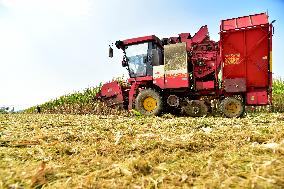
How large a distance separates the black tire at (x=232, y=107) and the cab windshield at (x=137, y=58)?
9.32ft

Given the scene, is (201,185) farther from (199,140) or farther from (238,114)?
(238,114)

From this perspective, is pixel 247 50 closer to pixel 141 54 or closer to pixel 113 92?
pixel 141 54

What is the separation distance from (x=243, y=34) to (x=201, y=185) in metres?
8.78

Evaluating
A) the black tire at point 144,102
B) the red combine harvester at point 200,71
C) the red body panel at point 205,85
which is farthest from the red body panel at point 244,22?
the black tire at point 144,102

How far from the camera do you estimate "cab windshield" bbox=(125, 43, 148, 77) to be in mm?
12141

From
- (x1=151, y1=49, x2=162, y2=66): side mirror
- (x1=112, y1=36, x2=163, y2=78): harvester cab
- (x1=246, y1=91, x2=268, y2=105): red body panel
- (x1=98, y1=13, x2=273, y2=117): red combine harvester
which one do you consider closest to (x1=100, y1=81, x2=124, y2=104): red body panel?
(x1=98, y1=13, x2=273, y2=117): red combine harvester

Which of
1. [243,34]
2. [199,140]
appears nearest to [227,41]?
[243,34]

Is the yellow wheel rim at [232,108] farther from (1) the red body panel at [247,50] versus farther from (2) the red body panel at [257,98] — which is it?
(1) the red body panel at [247,50]

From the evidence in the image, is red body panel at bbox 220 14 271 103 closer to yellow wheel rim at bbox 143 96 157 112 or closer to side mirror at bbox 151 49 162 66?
side mirror at bbox 151 49 162 66

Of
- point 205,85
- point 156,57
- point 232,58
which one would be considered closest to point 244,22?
point 232,58

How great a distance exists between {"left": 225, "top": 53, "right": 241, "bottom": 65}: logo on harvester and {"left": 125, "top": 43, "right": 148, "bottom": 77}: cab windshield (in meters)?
2.65

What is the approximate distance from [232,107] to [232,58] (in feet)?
4.73

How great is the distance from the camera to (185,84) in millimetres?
11406

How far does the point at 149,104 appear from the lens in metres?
11.9
